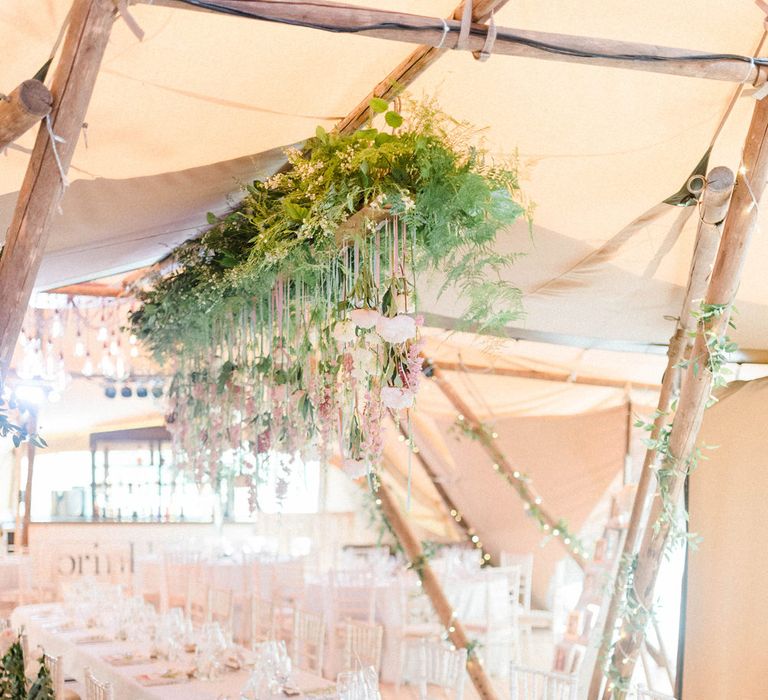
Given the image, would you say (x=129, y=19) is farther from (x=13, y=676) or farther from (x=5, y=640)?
(x=5, y=640)

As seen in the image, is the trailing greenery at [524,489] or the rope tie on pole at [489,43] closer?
the rope tie on pole at [489,43]

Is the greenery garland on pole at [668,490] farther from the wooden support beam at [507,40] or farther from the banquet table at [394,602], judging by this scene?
the banquet table at [394,602]

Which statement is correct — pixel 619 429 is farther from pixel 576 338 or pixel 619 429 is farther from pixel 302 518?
pixel 302 518

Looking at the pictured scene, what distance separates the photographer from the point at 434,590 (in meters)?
7.65

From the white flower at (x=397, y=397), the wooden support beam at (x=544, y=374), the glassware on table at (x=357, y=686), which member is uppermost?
the wooden support beam at (x=544, y=374)

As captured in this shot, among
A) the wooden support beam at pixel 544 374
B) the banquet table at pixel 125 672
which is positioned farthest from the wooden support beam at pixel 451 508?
the banquet table at pixel 125 672

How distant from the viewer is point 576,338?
6.23 meters

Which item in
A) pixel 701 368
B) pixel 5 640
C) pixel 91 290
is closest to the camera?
pixel 701 368

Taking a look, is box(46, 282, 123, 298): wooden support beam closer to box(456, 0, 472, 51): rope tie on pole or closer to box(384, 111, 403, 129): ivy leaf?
box(384, 111, 403, 129): ivy leaf

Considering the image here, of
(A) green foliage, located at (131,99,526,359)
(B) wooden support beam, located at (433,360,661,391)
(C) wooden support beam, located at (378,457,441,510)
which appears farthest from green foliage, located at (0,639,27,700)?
(C) wooden support beam, located at (378,457,441,510)

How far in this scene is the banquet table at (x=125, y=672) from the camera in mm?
4574

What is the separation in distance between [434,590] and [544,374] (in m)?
2.34

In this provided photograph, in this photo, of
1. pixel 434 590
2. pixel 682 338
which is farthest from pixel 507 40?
pixel 434 590

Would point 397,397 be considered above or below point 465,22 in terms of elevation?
below
